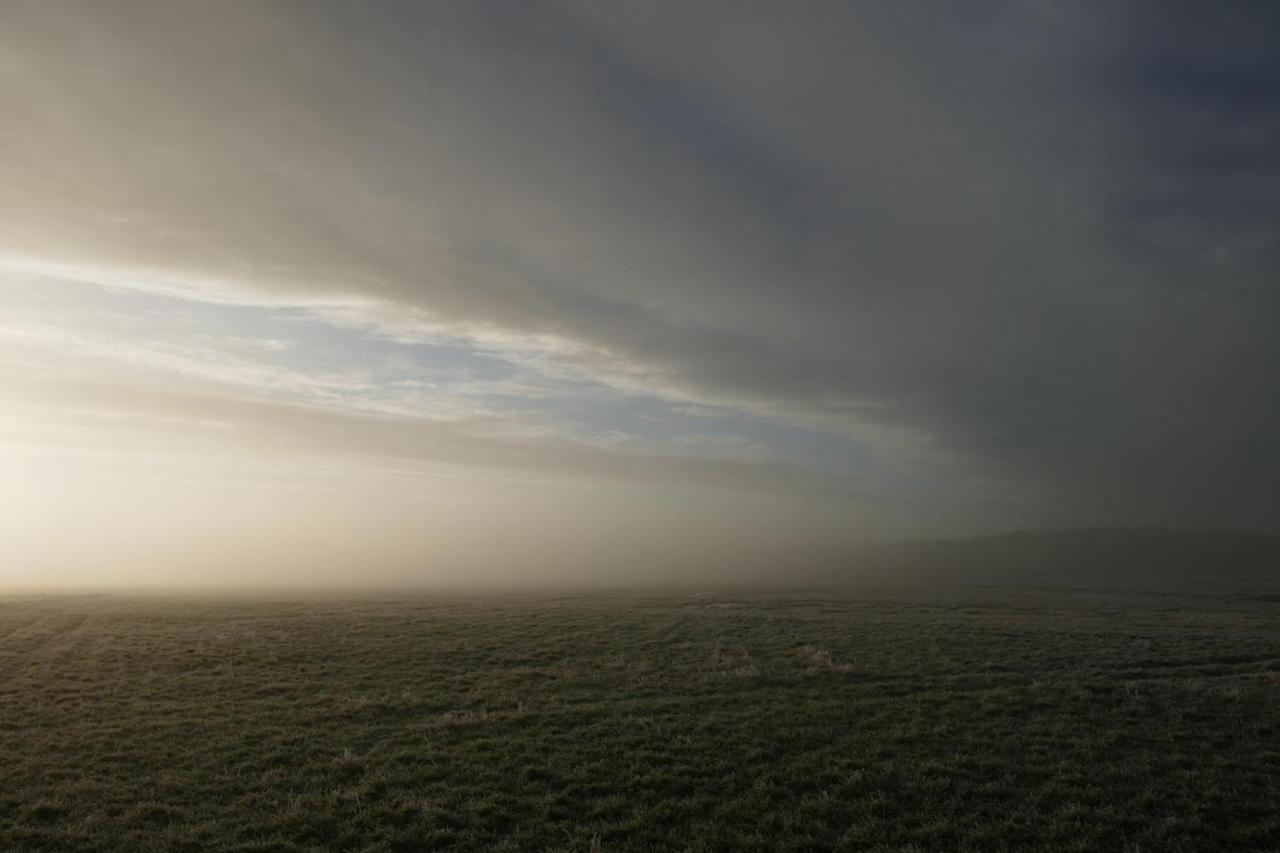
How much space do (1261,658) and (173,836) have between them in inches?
1684

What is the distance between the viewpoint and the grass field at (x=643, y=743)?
1480cm

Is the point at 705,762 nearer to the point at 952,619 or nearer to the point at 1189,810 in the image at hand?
the point at 1189,810

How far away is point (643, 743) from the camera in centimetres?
1986

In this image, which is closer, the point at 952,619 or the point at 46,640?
the point at 46,640

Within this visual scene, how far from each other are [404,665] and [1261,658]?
132ft

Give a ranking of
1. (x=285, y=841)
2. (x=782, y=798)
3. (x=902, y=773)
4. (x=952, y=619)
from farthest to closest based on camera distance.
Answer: (x=952, y=619)
(x=902, y=773)
(x=782, y=798)
(x=285, y=841)

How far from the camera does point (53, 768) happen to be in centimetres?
1852

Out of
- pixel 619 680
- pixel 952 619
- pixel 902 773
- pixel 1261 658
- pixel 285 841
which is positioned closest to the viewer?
pixel 285 841

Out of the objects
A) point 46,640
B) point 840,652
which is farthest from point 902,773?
point 46,640

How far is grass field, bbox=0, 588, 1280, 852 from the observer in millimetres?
14797

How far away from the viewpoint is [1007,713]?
22.5 metres

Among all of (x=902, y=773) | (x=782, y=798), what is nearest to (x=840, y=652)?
(x=902, y=773)

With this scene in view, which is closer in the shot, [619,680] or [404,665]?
[619,680]

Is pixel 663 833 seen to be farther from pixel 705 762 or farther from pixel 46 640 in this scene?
pixel 46 640
